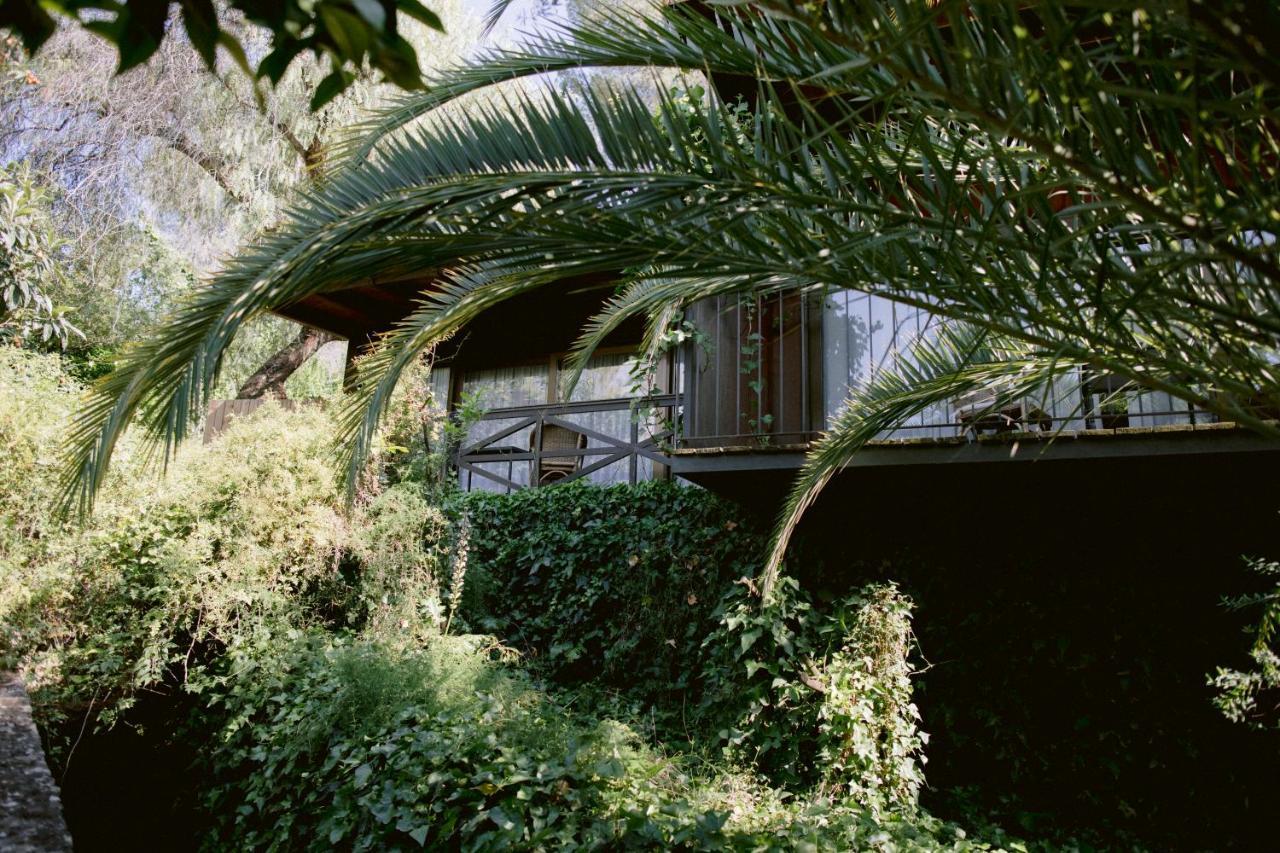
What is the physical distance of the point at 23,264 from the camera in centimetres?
708

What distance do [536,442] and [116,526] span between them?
4.25 meters

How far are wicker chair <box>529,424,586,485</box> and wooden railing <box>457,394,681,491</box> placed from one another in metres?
0.02

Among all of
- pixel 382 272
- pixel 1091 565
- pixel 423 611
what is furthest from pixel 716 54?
pixel 423 611

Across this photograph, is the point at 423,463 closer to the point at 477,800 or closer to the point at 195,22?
the point at 477,800

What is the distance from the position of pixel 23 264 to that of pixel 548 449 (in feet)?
16.7

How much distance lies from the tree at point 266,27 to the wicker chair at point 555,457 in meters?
8.35

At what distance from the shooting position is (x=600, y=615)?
288 inches

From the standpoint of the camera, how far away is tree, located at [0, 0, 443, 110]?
0.88m

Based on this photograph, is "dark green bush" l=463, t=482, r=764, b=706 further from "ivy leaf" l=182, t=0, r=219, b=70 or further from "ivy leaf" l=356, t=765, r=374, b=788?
"ivy leaf" l=182, t=0, r=219, b=70

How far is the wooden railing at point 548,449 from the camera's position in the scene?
8.87 metres

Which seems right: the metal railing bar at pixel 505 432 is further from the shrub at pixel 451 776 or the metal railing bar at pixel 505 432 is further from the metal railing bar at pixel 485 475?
the shrub at pixel 451 776

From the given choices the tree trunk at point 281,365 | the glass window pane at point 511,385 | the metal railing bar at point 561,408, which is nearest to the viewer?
the metal railing bar at point 561,408

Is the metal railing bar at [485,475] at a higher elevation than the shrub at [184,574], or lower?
higher

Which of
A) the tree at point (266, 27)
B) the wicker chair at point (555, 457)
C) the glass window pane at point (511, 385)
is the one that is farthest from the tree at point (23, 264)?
the tree at point (266, 27)
